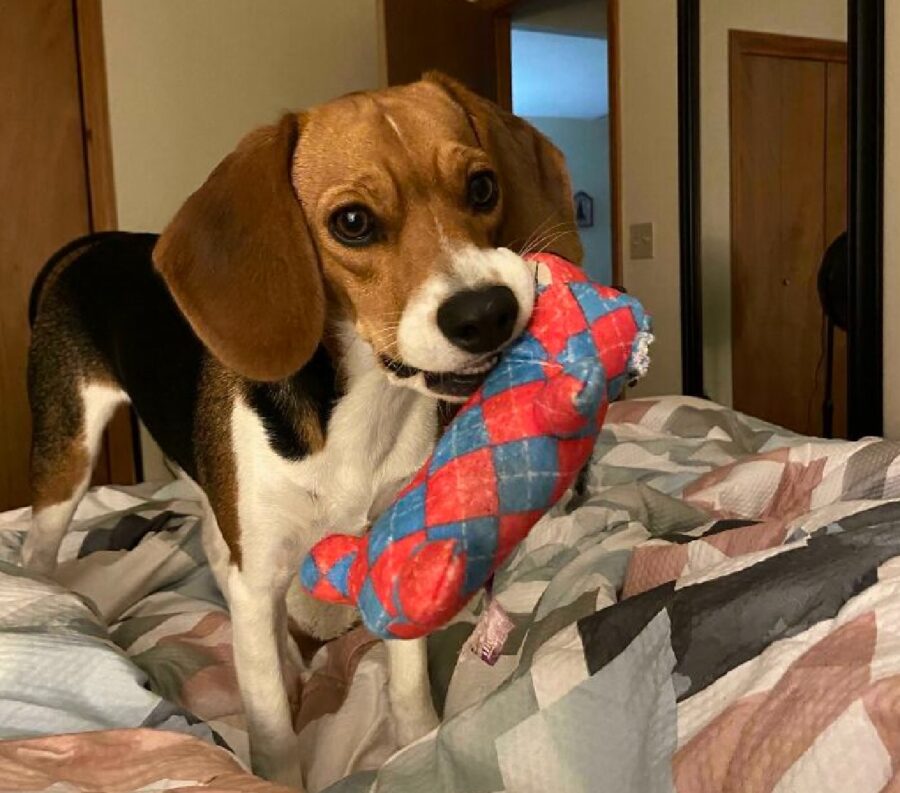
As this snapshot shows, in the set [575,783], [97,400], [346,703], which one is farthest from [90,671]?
[97,400]

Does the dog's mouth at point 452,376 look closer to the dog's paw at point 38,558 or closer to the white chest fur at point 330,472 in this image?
the white chest fur at point 330,472

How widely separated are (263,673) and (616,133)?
286cm

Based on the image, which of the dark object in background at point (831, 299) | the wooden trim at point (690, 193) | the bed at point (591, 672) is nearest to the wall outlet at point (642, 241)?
the wooden trim at point (690, 193)

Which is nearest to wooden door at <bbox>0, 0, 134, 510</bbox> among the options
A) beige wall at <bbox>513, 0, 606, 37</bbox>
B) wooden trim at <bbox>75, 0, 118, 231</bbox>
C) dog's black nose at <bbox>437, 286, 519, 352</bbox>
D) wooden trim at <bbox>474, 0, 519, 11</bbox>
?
wooden trim at <bbox>75, 0, 118, 231</bbox>

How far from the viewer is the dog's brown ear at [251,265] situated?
1096 mm

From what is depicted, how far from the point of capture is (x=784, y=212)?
2.79 m

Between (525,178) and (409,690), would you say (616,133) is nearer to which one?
(525,178)

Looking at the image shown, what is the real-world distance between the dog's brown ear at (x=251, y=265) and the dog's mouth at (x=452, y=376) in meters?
0.12

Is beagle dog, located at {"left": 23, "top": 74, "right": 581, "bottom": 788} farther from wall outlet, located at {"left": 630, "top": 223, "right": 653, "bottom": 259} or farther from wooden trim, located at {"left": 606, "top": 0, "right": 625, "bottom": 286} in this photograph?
wooden trim, located at {"left": 606, "top": 0, "right": 625, "bottom": 286}

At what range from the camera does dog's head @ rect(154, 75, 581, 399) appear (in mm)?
1038

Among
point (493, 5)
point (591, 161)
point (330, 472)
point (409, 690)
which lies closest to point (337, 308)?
point (330, 472)

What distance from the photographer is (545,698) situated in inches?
36.7

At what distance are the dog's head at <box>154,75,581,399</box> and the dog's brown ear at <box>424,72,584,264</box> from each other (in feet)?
0.07

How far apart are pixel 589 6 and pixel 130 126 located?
2478 mm
